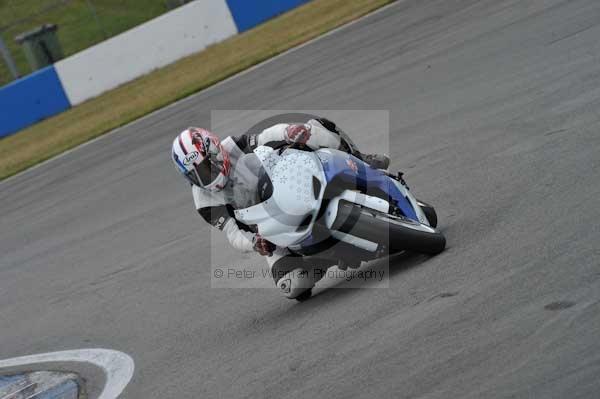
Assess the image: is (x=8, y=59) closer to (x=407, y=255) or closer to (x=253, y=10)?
(x=253, y=10)

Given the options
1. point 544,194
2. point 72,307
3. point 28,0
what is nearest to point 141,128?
point 72,307

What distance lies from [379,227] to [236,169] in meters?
1.13

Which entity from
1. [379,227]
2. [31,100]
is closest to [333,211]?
[379,227]

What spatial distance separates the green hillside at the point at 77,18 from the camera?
2597cm

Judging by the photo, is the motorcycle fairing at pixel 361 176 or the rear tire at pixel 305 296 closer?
the motorcycle fairing at pixel 361 176

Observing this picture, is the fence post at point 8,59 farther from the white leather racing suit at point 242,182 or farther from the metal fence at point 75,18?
the white leather racing suit at point 242,182

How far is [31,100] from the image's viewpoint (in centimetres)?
2384

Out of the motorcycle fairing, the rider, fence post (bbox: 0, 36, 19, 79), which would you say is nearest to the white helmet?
the rider

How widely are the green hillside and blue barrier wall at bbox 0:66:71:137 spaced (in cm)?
208

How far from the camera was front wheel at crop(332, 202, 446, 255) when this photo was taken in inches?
248

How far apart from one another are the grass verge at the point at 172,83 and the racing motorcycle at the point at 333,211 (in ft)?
41.7

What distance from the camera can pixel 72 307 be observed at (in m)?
9.25

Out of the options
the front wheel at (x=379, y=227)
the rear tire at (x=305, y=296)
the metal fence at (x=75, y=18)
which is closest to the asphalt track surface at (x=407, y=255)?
the rear tire at (x=305, y=296)

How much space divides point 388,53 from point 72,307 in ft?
24.2
